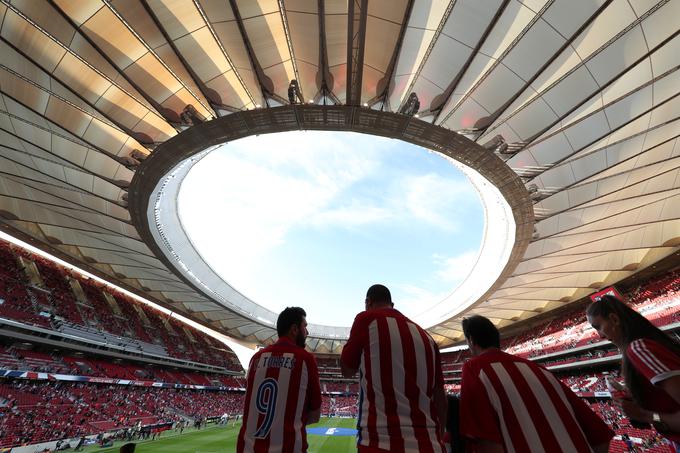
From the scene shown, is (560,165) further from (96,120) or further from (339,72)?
(96,120)

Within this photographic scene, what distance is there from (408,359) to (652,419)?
186cm

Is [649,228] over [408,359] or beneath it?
over

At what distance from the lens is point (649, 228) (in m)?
23.2

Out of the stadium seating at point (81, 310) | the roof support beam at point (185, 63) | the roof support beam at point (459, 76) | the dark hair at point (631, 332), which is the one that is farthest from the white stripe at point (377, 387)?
the stadium seating at point (81, 310)

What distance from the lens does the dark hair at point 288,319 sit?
3.42 metres

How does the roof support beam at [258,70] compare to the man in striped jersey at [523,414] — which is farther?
the roof support beam at [258,70]

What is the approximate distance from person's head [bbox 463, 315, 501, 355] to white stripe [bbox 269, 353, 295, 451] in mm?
1664

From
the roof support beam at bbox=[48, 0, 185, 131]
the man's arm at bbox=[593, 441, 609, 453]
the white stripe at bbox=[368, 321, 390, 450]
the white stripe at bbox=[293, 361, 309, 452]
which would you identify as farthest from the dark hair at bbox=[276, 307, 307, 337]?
the roof support beam at bbox=[48, 0, 185, 131]

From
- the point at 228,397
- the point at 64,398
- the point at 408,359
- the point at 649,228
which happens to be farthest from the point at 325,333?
the point at 408,359

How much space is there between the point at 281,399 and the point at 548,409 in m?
2.14

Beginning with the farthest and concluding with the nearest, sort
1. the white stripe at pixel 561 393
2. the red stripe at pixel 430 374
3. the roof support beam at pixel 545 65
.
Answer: the roof support beam at pixel 545 65, the red stripe at pixel 430 374, the white stripe at pixel 561 393

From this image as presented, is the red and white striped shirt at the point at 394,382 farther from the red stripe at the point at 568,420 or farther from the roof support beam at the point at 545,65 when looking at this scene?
the roof support beam at the point at 545,65

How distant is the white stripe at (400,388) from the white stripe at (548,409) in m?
0.84

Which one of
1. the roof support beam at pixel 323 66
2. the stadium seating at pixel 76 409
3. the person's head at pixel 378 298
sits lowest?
the stadium seating at pixel 76 409
